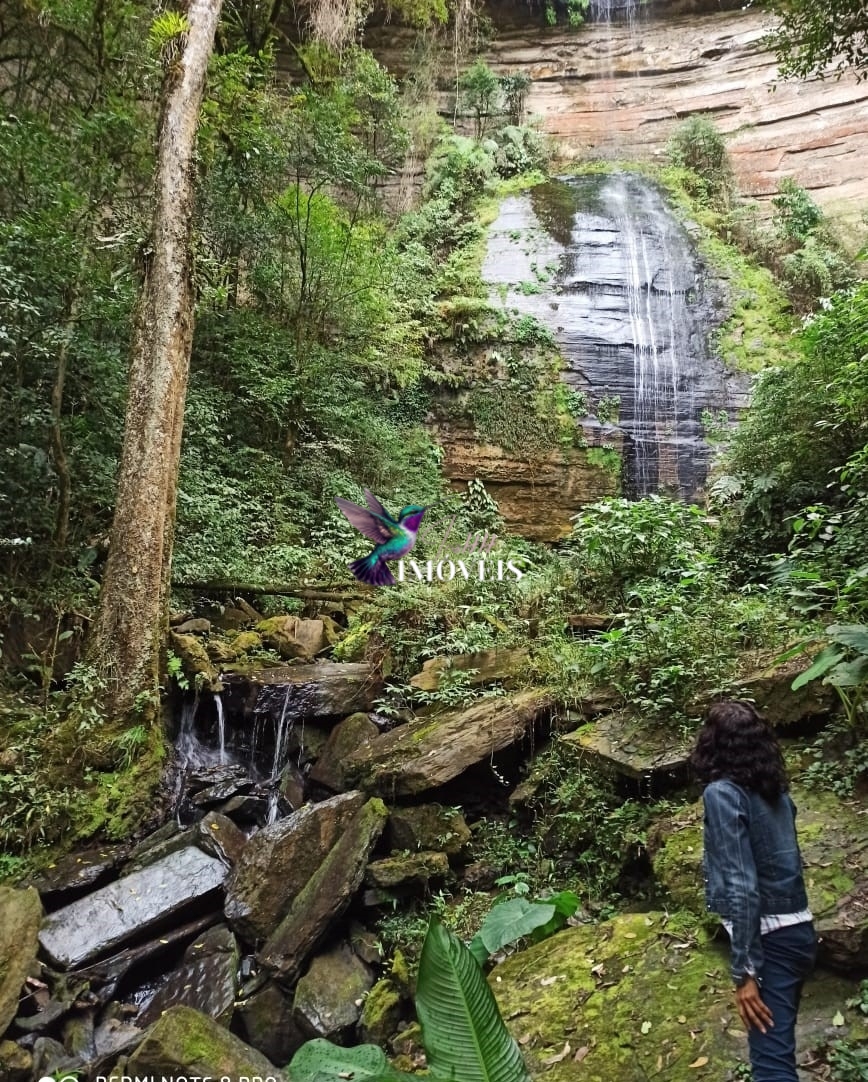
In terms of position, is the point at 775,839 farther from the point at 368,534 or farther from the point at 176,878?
the point at 176,878

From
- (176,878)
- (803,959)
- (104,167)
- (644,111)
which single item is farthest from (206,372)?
(644,111)

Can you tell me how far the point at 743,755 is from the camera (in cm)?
224

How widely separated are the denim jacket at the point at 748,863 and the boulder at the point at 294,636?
524 cm

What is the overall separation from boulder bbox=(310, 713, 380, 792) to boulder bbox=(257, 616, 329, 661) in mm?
1410

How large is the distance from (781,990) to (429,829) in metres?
2.82

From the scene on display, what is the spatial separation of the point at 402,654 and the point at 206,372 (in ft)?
19.7

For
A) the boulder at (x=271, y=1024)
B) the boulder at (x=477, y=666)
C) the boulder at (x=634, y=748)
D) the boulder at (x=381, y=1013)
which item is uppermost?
the boulder at (x=477, y=666)

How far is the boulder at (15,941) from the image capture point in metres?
3.54

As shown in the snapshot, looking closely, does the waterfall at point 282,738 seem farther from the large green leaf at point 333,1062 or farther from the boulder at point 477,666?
the large green leaf at point 333,1062

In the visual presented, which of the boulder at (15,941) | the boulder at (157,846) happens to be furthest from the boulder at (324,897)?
the boulder at (15,941)

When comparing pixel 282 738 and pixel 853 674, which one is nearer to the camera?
pixel 853 674

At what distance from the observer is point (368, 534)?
4.82 metres

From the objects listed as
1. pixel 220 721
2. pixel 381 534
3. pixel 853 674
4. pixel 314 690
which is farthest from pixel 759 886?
pixel 220 721

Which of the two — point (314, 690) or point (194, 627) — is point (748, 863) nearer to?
point (314, 690)
